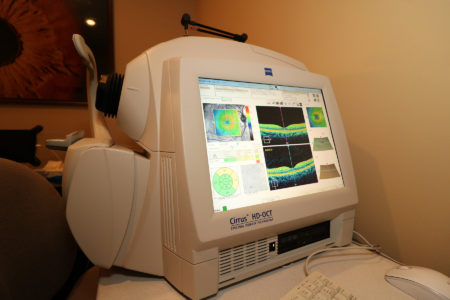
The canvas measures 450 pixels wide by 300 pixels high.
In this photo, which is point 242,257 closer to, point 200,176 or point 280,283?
point 280,283

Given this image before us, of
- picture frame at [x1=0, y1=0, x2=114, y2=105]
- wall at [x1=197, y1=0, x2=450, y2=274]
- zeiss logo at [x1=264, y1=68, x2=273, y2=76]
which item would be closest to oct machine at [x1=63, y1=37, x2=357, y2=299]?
zeiss logo at [x1=264, y1=68, x2=273, y2=76]

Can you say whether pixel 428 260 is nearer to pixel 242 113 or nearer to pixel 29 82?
pixel 242 113

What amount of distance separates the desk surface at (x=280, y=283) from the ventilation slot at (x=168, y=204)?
0.33 ft

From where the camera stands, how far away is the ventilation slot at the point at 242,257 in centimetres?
46

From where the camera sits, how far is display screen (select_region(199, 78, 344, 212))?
461mm

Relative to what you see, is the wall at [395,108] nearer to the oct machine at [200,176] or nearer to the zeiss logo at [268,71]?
the oct machine at [200,176]

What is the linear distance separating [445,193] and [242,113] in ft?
1.90

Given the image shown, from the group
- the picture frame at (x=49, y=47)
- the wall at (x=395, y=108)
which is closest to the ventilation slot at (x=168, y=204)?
the wall at (x=395, y=108)

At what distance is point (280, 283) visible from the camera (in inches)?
19.2

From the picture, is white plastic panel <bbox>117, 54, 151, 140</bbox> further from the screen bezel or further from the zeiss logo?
the zeiss logo

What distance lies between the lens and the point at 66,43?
145 cm

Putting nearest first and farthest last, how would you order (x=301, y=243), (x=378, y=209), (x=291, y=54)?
(x=301, y=243)
(x=378, y=209)
(x=291, y=54)

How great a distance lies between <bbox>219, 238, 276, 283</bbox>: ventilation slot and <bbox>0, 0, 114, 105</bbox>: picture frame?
154cm

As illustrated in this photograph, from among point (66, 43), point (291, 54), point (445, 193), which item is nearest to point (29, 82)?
point (66, 43)
